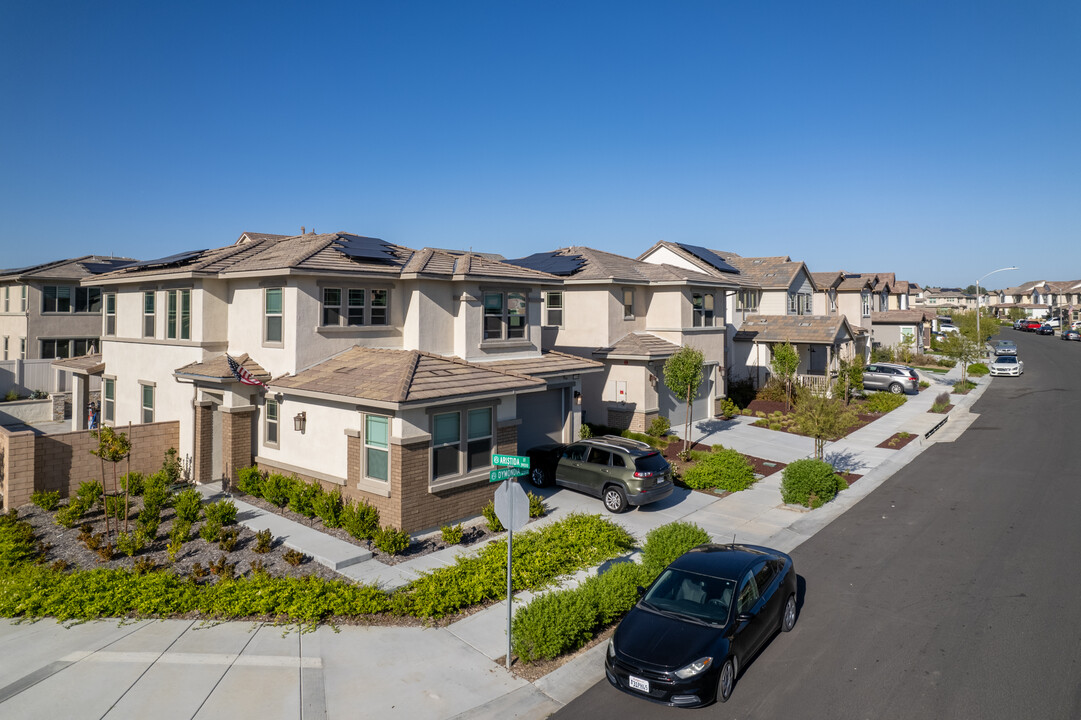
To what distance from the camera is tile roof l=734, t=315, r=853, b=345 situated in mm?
33719

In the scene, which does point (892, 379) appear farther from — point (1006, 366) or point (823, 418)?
point (823, 418)

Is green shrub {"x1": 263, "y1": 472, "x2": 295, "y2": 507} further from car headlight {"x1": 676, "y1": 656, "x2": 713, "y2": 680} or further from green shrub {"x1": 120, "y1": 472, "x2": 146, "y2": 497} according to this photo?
car headlight {"x1": 676, "y1": 656, "x2": 713, "y2": 680}

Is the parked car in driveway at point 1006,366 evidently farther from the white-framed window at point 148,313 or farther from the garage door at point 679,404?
the white-framed window at point 148,313

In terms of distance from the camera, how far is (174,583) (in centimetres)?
1118

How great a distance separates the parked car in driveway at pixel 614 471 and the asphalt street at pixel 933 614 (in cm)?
358

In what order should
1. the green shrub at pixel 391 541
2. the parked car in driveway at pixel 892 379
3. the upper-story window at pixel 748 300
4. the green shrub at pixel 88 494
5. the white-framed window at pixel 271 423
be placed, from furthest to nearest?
the parked car in driveway at pixel 892 379
the upper-story window at pixel 748 300
the white-framed window at pixel 271 423
the green shrub at pixel 88 494
the green shrub at pixel 391 541

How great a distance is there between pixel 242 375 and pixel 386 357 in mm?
3584

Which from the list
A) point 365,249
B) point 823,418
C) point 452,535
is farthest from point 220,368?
point 823,418

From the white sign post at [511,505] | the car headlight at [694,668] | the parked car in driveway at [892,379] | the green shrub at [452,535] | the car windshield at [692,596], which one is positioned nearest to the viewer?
the car headlight at [694,668]

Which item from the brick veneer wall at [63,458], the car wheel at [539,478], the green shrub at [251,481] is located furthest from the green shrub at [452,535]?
the brick veneer wall at [63,458]

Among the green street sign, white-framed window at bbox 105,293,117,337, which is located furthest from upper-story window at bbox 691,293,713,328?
white-framed window at bbox 105,293,117,337

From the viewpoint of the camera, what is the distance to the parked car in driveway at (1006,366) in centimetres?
4488

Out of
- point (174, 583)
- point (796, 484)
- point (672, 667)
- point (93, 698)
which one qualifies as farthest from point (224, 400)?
point (796, 484)

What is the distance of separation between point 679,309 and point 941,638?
17745 mm
